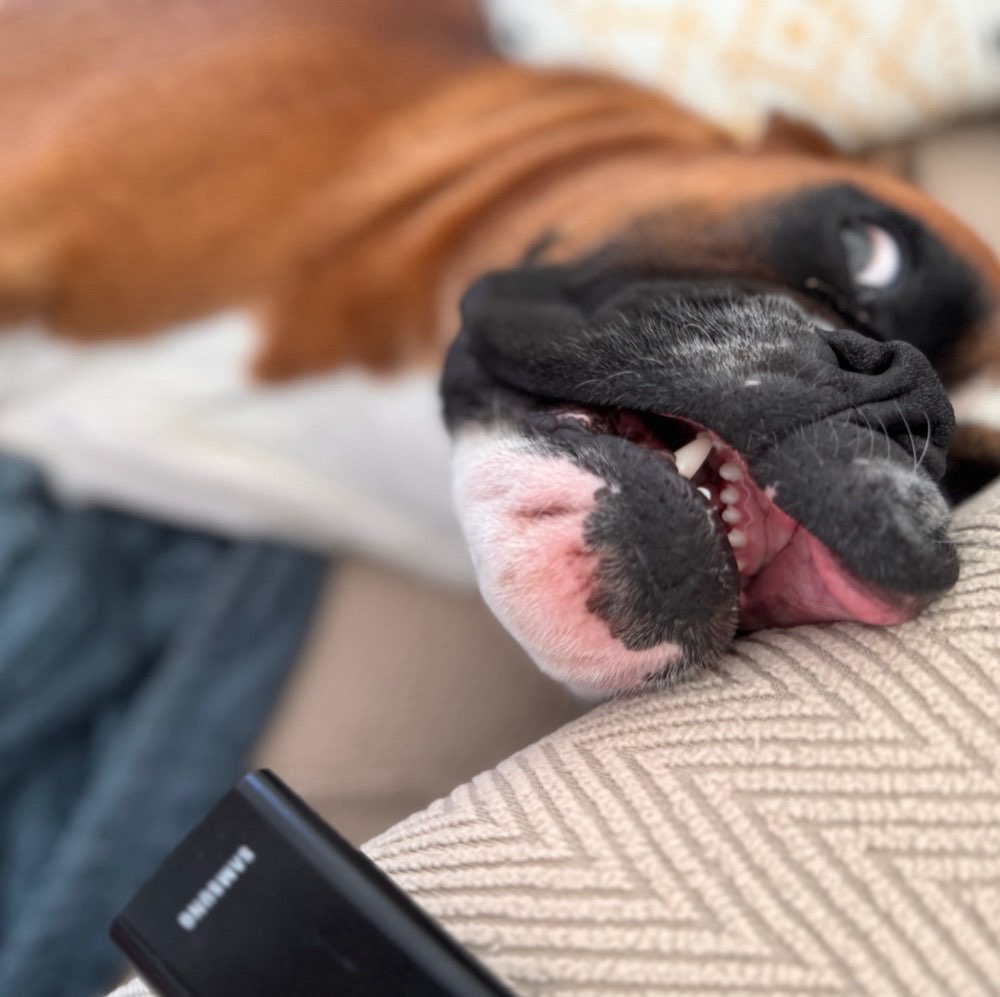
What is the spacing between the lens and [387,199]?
119 cm

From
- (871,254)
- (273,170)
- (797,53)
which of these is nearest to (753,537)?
(871,254)

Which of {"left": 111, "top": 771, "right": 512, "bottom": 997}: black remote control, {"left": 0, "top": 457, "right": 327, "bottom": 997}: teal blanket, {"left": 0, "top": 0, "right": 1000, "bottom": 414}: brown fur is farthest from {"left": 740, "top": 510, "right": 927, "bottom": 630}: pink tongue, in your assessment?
{"left": 0, "top": 457, "right": 327, "bottom": 997}: teal blanket

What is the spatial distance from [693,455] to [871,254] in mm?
358

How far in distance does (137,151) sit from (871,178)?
33.2 inches

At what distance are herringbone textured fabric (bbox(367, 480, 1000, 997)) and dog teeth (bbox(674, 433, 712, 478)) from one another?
0.51 ft

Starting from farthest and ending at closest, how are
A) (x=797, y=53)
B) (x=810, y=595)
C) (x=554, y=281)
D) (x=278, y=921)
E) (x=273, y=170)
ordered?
(x=797, y=53) < (x=273, y=170) < (x=554, y=281) < (x=810, y=595) < (x=278, y=921)

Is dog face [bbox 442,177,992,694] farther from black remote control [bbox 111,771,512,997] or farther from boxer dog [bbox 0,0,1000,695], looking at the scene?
black remote control [bbox 111,771,512,997]

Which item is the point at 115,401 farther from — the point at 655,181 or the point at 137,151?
the point at 655,181

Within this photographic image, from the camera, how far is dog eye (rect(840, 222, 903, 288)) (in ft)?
3.05

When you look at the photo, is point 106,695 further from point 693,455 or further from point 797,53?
point 797,53

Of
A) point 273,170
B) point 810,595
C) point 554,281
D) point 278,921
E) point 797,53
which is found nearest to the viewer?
point 278,921

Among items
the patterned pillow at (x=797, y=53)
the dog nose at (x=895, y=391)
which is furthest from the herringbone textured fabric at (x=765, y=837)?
the patterned pillow at (x=797, y=53)

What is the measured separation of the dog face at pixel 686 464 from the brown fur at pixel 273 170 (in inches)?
11.6

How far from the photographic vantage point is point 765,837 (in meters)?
0.55
